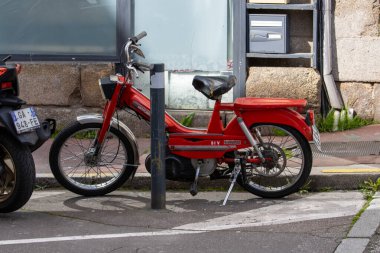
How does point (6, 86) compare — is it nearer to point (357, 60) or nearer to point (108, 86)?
point (108, 86)

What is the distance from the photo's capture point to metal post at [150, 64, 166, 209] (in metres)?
6.99

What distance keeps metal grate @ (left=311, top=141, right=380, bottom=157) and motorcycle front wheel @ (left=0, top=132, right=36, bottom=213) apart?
3.29 m

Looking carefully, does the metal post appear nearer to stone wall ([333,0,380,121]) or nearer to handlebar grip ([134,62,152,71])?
handlebar grip ([134,62,152,71])

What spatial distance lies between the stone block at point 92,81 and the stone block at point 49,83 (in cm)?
8

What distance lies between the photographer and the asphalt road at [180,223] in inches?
A: 239

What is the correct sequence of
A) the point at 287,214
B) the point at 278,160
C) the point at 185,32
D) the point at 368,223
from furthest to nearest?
1. the point at 185,32
2. the point at 278,160
3. the point at 287,214
4. the point at 368,223

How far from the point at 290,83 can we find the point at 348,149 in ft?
3.91

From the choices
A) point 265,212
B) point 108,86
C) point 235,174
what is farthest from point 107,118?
point 265,212

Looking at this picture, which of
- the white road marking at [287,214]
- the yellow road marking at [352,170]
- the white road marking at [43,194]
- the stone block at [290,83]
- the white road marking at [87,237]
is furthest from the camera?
the stone block at [290,83]

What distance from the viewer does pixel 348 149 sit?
360 inches

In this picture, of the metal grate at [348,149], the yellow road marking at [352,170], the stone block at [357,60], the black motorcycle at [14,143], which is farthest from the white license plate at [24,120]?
the stone block at [357,60]

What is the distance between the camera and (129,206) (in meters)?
7.32

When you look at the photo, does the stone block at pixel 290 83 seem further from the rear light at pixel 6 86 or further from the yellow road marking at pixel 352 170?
the rear light at pixel 6 86

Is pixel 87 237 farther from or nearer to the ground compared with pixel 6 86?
nearer to the ground
